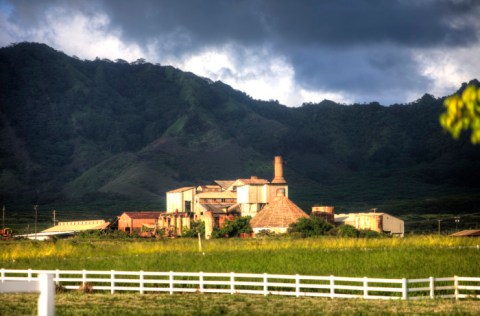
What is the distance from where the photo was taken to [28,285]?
30.4 ft

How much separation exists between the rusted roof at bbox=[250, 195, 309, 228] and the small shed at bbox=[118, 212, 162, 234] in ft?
74.5

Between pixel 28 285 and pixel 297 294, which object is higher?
pixel 28 285

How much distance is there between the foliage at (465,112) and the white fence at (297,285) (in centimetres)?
2526

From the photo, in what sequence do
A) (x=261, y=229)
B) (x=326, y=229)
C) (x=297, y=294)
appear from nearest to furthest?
(x=297, y=294)
(x=326, y=229)
(x=261, y=229)

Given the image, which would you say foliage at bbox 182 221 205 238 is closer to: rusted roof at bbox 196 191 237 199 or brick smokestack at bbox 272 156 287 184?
rusted roof at bbox 196 191 237 199

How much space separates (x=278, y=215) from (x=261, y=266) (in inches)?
2877

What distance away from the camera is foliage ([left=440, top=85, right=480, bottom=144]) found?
8.02m

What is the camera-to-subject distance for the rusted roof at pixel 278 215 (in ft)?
391

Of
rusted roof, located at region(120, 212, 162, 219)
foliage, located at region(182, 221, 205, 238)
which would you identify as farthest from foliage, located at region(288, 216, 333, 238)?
rusted roof, located at region(120, 212, 162, 219)

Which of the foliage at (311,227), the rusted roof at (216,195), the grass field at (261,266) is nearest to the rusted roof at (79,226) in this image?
the rusted roof at (216,195)

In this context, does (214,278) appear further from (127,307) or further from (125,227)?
(125,227)

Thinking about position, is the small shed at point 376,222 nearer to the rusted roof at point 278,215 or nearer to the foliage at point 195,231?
the rusted roof at point 278,215

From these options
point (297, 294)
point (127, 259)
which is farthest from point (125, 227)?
point (297, 294)

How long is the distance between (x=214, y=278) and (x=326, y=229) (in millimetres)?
66652
